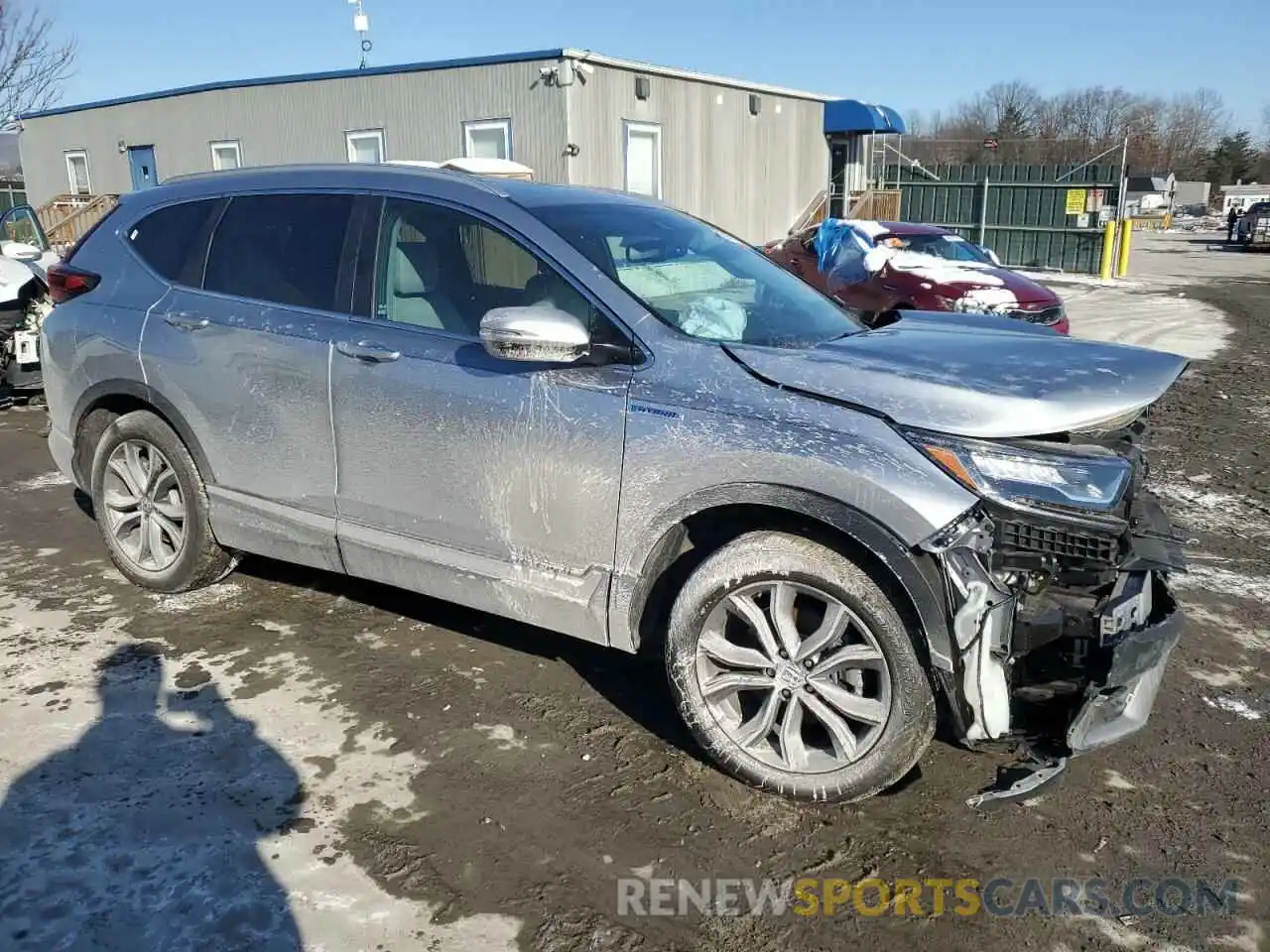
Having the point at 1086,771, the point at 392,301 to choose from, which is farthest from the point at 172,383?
the point at 1086,771

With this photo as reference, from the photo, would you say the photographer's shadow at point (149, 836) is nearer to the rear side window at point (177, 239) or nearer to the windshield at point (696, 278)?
the rear side window at point (177, 239)

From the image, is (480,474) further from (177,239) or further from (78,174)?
(78,174)

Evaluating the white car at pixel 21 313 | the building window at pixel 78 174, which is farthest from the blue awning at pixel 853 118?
the white car at pixel 21 313

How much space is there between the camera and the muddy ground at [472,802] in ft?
8.50

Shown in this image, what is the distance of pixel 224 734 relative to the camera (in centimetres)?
345

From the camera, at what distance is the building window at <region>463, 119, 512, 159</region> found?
53.3ft

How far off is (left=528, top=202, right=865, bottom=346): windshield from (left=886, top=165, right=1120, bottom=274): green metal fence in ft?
75.1

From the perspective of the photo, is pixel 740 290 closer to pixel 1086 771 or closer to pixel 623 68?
pixel 1086 771

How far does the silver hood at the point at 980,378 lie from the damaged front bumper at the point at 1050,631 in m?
0.28

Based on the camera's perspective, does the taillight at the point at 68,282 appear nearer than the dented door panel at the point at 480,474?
No

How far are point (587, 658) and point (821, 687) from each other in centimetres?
135

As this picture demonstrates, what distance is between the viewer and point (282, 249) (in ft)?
13.3

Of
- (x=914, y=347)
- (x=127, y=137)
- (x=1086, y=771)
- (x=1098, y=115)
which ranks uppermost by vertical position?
(x=1098, y=115)

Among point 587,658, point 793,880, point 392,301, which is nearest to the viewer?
point 793,880
